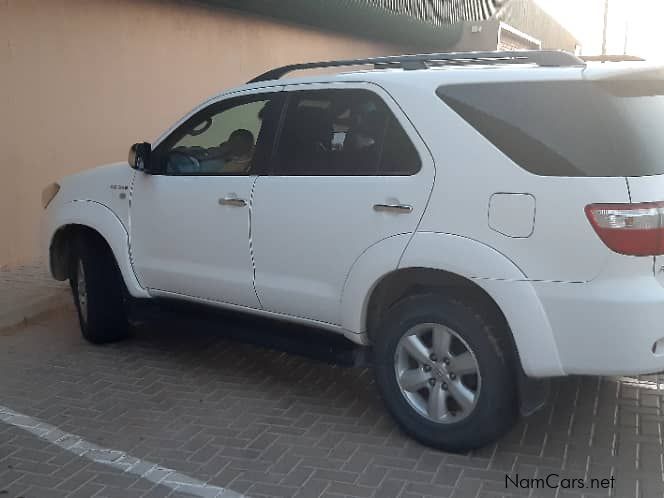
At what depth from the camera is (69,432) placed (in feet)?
14.3

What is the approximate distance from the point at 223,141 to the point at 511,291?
8.19 ft

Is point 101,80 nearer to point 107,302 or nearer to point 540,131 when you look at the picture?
point 107,302

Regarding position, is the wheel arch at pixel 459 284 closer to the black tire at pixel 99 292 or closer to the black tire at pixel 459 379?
the black tire at pixel 459 379

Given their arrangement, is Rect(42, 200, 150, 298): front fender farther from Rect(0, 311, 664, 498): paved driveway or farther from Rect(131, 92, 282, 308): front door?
Rect(0, 311, 664, 498): paved driveway

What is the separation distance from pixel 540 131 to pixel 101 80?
258 inches

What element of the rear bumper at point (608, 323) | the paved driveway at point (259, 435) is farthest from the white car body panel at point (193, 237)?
the rear bumper at point (608, 323)

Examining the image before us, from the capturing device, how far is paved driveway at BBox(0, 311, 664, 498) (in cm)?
375

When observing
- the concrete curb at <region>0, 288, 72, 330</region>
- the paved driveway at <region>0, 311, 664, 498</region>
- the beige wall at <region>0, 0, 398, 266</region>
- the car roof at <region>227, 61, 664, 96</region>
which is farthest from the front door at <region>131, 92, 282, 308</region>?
the beige wall at <region>0, 0, 398, 266</region>

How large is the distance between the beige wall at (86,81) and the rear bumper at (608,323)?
20.2 feet

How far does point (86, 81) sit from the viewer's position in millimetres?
8750

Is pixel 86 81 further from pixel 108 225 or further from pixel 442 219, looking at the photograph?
pixel 442 219

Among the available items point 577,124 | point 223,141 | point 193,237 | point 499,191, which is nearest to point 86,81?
point 223,141

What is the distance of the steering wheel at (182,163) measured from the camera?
201 inches

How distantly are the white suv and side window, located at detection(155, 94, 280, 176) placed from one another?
0.02m
